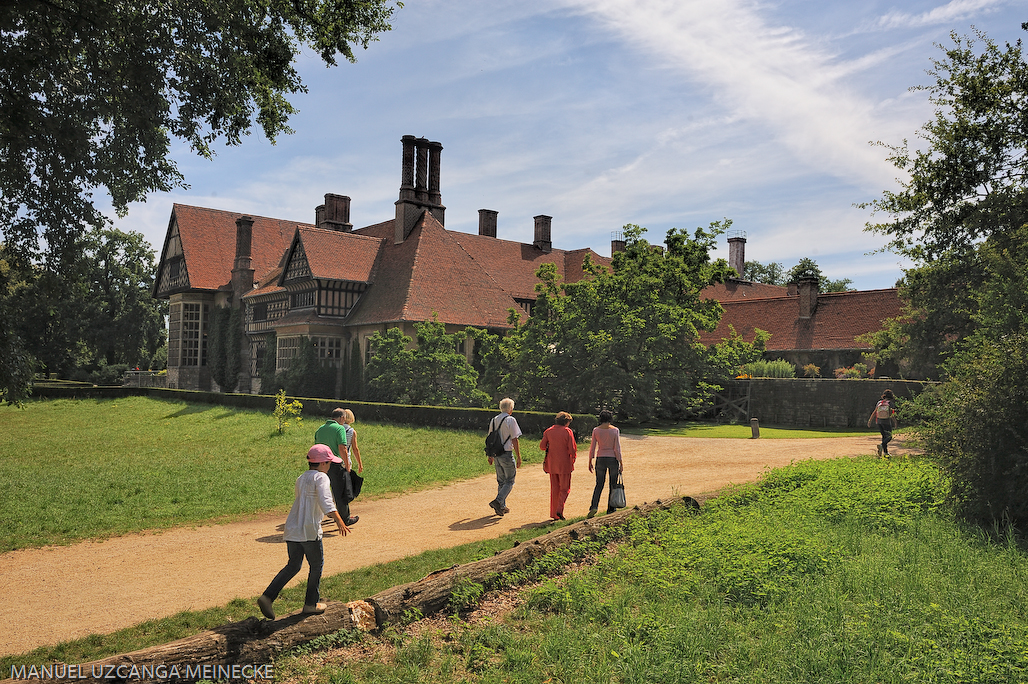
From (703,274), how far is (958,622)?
81.8 feet

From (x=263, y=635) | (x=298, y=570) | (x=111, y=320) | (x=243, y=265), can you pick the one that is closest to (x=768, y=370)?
(x=298, y=570)

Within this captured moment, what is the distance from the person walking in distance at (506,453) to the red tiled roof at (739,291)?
43.1 m

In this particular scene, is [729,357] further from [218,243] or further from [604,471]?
[218,243]

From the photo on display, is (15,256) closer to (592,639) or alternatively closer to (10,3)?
(10,3)

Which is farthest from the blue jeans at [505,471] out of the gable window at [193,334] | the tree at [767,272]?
the tree at [767,272]

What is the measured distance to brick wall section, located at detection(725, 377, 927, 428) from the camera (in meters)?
26.8

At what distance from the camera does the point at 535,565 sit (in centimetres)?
876

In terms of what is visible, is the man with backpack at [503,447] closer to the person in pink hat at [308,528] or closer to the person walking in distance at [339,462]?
the person walking in distance at [339,462]

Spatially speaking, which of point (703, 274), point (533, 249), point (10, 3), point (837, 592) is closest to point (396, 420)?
point (703, 274)

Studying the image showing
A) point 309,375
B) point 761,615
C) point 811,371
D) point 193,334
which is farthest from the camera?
point 193,334

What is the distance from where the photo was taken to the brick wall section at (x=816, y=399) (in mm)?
26812

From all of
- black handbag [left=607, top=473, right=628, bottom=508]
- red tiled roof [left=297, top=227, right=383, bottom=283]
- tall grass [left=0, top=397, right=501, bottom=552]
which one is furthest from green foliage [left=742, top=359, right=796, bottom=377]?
black handbag [left=607, top=473, right=628, bottom=508]

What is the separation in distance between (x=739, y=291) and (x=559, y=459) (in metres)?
50.5

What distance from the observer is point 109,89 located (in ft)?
45.4
